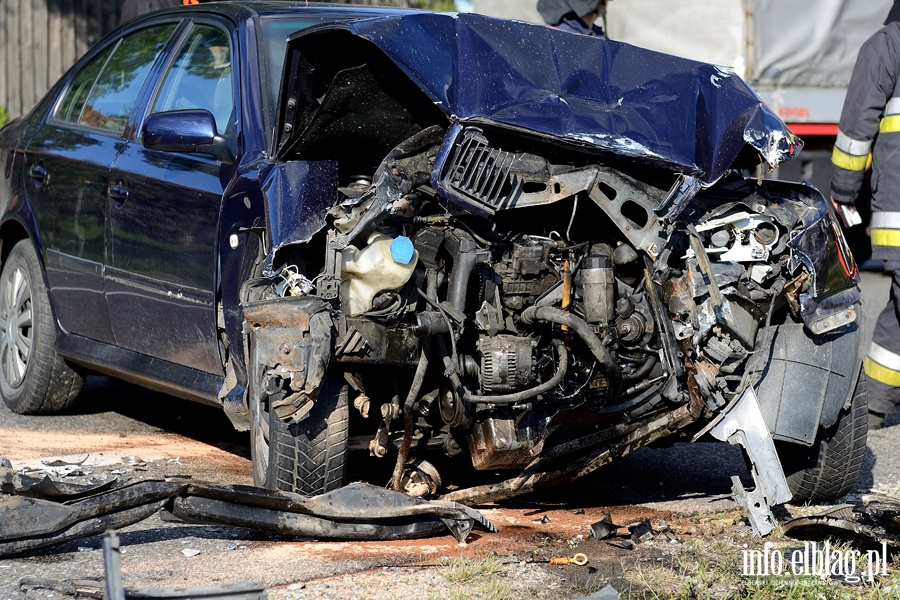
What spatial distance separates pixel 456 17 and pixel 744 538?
2.17 metres

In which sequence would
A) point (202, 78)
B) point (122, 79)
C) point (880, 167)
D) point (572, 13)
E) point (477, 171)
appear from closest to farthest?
point (477, 171) → point (202, 78) → point (122, 79) → point (880, 167) → point (572, 13)

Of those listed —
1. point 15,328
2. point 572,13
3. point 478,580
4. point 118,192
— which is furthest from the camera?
point 572,13

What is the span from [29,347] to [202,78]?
1913 millimetres

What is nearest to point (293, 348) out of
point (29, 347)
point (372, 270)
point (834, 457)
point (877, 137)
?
point (372, 270)

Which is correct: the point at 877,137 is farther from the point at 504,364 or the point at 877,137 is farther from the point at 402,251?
the point at 402,251

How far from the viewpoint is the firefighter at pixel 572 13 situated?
8328 mm

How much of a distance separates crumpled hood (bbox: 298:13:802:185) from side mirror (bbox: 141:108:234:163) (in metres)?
0.83

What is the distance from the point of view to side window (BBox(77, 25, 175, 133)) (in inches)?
221

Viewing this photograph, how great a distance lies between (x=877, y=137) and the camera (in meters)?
6.86

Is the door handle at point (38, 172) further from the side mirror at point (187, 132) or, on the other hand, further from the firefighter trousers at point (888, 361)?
the firefighter trousers at point (888, 361)

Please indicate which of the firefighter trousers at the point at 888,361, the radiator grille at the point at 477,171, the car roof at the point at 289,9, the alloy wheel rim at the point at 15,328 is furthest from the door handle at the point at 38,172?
the firefighter trousers at the point at 888,361

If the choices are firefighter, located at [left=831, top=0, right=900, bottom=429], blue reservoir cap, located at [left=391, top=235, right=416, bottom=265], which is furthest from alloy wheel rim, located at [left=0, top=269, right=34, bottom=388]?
firefighter, located at [left=831, top=0, right=900, bottom=429]

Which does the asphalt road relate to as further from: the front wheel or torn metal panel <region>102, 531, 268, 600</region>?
torn metal panel <region>102, 531, 268, 600</region>

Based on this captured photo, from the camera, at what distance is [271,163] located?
14.6 feet
